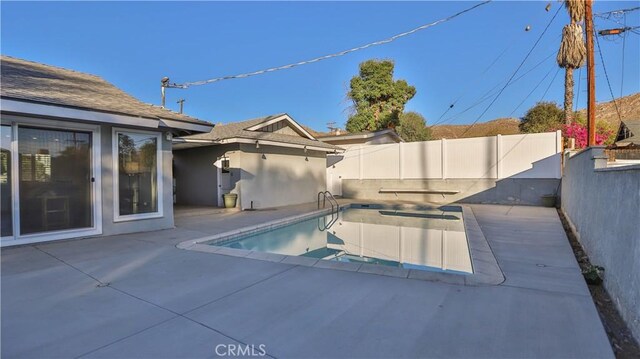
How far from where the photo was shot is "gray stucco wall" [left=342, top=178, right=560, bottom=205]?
12547mm

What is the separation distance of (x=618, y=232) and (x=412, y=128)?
22.9 m

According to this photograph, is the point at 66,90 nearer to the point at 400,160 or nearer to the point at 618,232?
the point at 618,232

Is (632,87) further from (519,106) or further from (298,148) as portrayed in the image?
(298,148)

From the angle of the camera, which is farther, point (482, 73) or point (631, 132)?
point (482, 73)

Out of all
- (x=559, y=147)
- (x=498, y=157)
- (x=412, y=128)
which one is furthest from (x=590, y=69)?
(x=412, y=128)

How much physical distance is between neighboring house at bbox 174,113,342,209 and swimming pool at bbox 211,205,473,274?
9.07 feet

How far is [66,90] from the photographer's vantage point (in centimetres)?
684

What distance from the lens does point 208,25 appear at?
45.5ft

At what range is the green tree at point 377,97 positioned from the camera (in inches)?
1017

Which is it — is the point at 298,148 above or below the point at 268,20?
below

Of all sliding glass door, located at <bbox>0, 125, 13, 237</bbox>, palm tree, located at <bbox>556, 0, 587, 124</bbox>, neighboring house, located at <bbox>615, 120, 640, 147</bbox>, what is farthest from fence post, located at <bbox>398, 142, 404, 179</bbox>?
sliding glass door, located at <bbox>0, 125, 13, 237</bbox>

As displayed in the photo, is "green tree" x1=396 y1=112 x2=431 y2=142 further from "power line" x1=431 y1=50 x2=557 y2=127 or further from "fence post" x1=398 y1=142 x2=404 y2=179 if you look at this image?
"fence post" x1=398 y1=142 x2=404 y2=179

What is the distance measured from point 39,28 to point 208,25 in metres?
5.68

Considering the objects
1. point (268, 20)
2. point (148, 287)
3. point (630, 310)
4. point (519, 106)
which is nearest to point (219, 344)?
point (148, 287)
